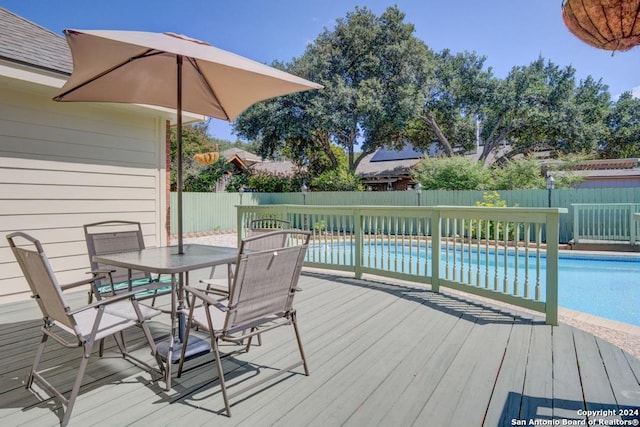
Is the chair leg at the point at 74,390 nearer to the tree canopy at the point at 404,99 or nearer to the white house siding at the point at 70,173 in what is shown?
the white house siding at the point at 70,173

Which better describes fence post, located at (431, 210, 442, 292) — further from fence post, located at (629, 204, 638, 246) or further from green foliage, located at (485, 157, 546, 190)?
green foliage, located at (485, 157, 546, 190)

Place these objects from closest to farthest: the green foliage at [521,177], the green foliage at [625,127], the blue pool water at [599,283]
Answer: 1. the blue pool water at [599,283]
2. the green foliage at [521,177]
3. the green foliage at [625,127]

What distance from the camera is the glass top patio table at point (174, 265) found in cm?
237

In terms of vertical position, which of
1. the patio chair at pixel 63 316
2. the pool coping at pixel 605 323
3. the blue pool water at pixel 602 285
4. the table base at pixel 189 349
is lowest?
the blue pool water at pixel 602 285

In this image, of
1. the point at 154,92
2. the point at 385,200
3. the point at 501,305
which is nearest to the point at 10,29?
the point at 154,92

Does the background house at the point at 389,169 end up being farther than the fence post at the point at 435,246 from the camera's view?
Yes

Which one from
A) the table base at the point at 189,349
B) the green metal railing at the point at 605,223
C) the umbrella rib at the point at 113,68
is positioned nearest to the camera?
the table base at the point at 189,349

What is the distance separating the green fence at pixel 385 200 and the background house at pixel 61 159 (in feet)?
15.3

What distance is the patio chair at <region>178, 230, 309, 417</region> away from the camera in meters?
2.09

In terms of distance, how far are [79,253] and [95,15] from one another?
9.67m

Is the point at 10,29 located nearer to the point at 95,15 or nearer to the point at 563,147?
the point at 95,15

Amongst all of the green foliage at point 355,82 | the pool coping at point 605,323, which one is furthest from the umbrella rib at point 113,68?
the green foliage at point 355,82

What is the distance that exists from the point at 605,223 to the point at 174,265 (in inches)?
427

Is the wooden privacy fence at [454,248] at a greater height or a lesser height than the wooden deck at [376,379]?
Answer: greater
